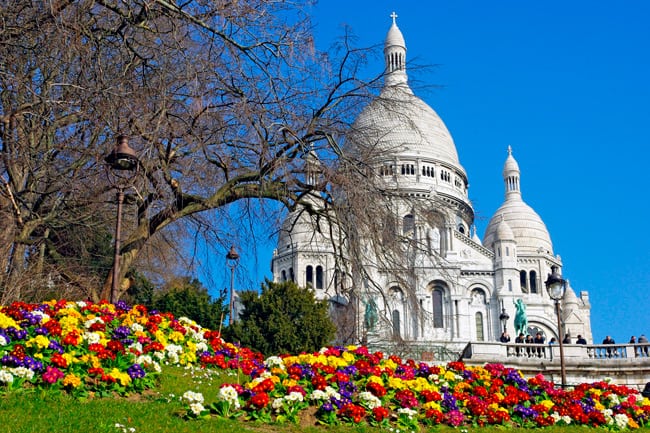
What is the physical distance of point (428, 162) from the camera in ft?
249

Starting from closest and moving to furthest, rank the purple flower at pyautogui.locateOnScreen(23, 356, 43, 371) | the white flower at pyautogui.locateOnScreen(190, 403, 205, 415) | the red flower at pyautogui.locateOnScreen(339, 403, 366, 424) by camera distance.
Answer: the white flower at pyautogui.locateOnScreen(190, 403, 205, 415)
the purple flower at pyautogui.locateOnScreen(23, 356, 43, 371)
the red flower at pyautogui.locateOnScreen(339, 403, 366, 424)

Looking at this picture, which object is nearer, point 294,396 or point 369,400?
point 294,396

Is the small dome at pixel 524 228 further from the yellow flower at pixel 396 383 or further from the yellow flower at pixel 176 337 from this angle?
the yellow flower at pixel 396 383

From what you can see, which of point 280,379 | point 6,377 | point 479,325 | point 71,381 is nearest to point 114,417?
point 71,381

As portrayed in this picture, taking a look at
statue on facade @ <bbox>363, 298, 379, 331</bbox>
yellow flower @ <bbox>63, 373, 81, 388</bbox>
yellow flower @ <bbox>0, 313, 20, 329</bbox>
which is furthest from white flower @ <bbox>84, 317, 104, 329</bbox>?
statue on facade @ <bbox>363, 298, 379, 331</bbox>

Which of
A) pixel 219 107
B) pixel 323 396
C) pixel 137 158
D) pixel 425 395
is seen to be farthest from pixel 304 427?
pixel 219 107

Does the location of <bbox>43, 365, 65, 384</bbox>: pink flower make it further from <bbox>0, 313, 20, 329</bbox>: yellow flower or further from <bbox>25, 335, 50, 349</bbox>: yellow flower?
<bbox>0, 313, 20, 329</bbox>: yellow flower

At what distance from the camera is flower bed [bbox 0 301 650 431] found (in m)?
9.47

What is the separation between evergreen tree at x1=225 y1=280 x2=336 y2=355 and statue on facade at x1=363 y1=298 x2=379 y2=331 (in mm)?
16462

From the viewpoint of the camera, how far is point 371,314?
14617mm

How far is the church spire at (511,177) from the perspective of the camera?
85625 mm

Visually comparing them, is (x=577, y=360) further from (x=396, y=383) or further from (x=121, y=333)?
(x=121, y=333)

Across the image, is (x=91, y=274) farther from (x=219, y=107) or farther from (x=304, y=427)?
(x=304, y=427)

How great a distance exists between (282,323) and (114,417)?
956 inches
